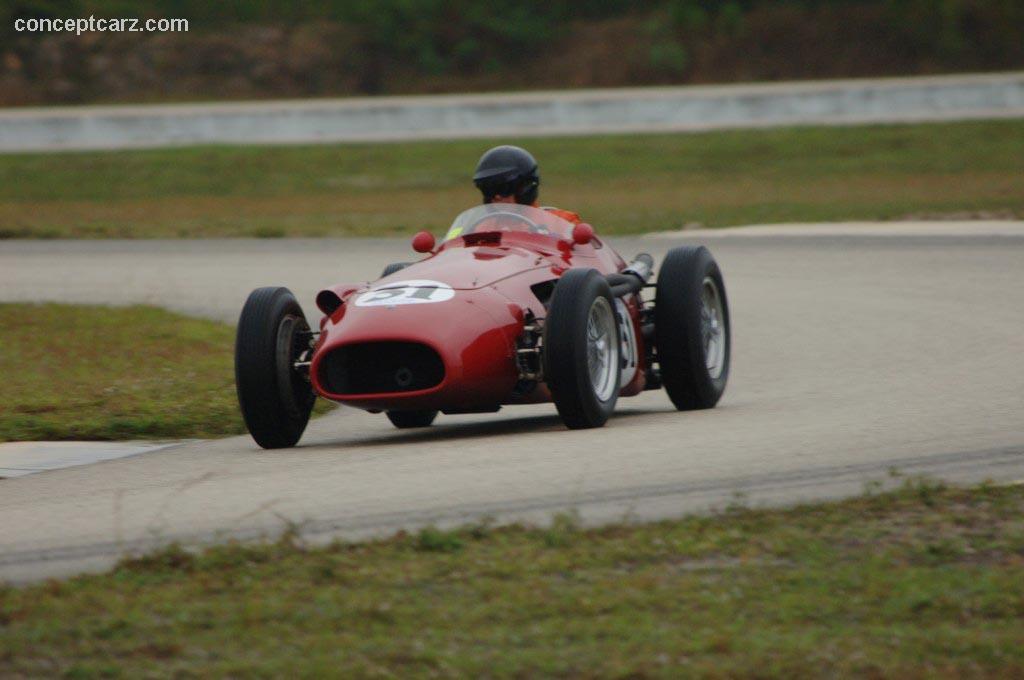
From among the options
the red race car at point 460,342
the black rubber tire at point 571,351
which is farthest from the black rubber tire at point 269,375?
the black rubber tire at point 571,351

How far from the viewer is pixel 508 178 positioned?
11.0 metres

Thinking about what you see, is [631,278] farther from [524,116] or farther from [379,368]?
[524,116]

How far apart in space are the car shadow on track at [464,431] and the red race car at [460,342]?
23cm

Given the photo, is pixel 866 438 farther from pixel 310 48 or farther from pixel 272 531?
pixel 310 48

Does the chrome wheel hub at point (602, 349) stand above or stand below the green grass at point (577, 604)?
above

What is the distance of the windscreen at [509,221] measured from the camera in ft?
35.0

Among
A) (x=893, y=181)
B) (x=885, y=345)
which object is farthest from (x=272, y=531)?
(x=893, y=181)

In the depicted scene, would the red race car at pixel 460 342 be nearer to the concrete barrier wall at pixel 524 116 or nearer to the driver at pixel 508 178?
the driver at pixel 508 178

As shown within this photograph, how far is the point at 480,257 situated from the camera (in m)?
10.1

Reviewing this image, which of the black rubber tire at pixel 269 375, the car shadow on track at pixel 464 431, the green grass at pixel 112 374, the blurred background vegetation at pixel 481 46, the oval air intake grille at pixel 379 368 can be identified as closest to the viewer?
the oval air intake grille at pixel 379 368

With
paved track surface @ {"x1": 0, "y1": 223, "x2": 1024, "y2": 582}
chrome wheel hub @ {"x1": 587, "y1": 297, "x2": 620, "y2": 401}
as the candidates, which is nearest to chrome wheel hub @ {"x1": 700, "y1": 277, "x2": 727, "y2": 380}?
paved track surface @ {"x1": 0, "y1": 223, "x2": 1024, "y2": 582}

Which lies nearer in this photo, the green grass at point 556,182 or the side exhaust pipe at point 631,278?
the side exhaust pipe at point 631,278

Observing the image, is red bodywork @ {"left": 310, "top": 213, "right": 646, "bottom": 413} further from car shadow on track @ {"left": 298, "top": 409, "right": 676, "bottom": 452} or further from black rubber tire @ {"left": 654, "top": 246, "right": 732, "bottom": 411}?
black rubber tire @ {"left": 654, "top": 246, "right": 732, "bottom": 411}

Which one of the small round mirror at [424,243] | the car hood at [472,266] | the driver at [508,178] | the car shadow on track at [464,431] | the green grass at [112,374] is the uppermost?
the driver at [508,178]
